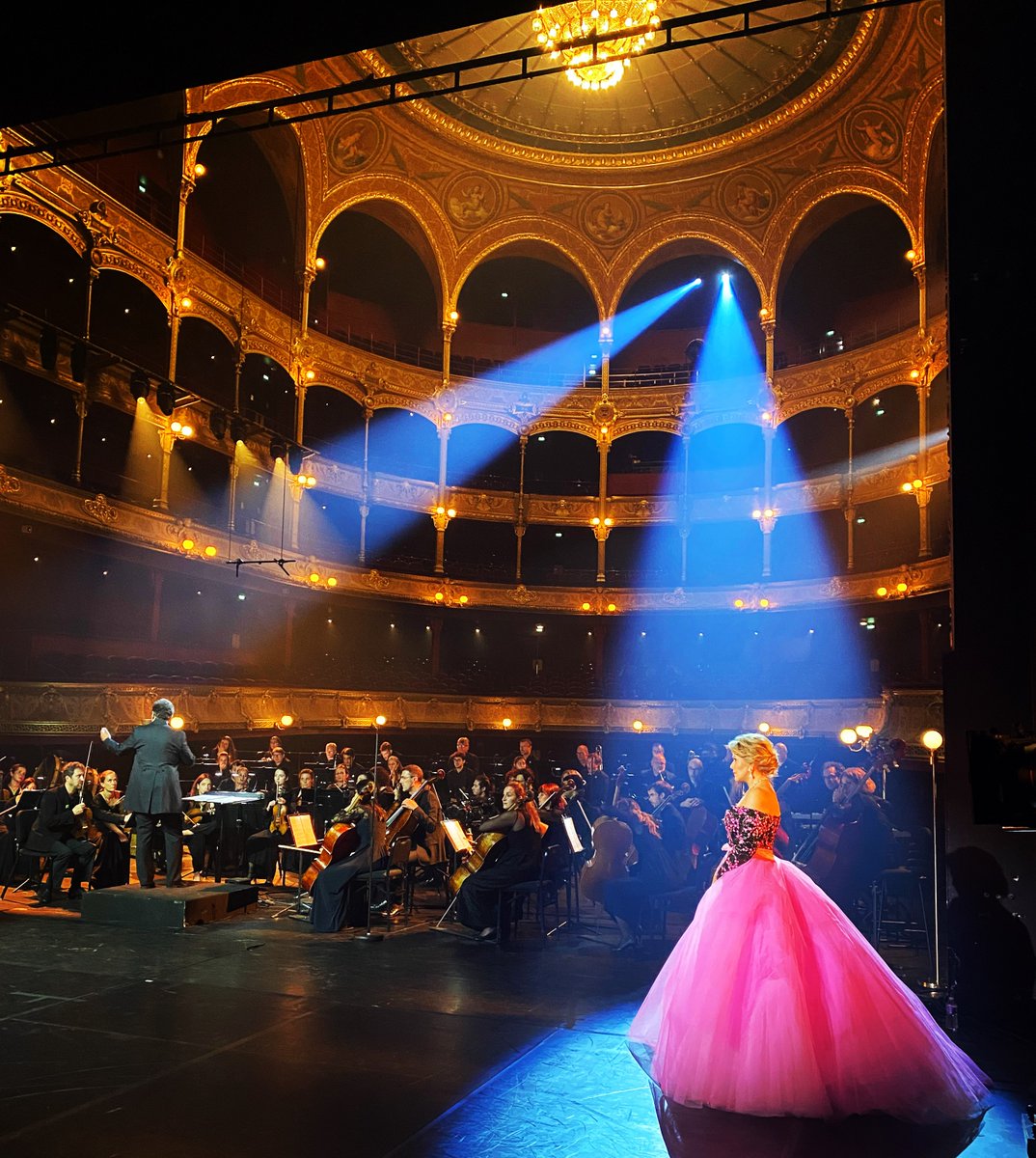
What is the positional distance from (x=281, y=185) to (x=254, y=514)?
354 inches

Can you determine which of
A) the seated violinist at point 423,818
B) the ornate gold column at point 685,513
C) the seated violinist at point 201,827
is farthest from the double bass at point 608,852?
the ornate gold column at point 685,513

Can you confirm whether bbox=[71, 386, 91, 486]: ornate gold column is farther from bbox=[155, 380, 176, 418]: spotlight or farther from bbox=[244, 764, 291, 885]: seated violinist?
bbox=[244, 764, 291, 885]: seated violinist

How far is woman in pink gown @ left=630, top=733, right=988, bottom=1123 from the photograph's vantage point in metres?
4.23

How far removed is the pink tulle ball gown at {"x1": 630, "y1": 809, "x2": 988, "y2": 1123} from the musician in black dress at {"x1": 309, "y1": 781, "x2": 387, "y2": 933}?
4.37 metres

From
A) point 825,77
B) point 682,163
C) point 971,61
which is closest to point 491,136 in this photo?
point 682,163

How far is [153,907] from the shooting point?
8570mm

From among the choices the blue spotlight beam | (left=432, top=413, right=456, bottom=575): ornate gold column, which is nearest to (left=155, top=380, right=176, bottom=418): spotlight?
the blue spotlight beam

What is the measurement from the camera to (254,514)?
26.1 meters

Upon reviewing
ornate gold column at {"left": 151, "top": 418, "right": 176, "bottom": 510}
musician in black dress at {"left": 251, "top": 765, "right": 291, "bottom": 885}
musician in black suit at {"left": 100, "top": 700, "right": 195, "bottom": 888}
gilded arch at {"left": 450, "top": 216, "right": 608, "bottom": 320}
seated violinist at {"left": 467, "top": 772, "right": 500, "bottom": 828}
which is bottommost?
musician in black dress at {"left": 251, "top": 765, "right": 291, "bottom": 885}

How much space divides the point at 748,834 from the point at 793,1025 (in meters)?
1.08

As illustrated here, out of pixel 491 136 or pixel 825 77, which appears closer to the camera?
pixel 825 77

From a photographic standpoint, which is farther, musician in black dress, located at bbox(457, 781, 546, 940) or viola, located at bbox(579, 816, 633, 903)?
viola, located at bbox(579, 816, 633, 903)

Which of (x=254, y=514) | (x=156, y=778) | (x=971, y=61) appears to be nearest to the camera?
(x=971, y=61)

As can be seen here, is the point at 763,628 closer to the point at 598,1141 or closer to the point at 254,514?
the point at 254,514
